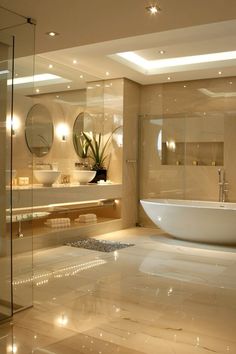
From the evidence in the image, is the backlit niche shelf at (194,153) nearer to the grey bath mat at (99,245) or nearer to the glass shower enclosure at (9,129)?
the grey bath mat at (99,245)

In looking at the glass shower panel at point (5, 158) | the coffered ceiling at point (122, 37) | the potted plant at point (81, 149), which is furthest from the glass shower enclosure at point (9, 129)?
the potted plant at point (81, 149)

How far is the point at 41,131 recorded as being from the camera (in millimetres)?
5910

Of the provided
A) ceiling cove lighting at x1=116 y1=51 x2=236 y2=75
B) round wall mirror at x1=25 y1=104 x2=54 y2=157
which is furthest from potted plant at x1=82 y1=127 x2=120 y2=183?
ceiling cove lighting at x1=116 y1=51 x2=236 y2=75

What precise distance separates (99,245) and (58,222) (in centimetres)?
69

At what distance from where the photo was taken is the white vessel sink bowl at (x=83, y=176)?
6254 mm

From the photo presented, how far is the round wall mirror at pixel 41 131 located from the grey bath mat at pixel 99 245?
4.67 ft

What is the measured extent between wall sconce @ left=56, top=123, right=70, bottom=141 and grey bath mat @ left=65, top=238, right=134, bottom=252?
169 centimetres

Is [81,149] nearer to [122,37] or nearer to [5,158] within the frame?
[122,37]

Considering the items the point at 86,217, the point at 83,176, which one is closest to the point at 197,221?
the point at 86,217

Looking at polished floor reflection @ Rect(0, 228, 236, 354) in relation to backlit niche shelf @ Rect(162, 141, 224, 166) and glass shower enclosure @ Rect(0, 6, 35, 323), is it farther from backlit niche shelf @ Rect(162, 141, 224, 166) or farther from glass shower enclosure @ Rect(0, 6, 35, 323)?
backlit niche shelf @ Rect(162, 141, 224, 166)

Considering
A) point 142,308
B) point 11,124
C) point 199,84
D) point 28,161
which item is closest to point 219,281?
point 142,308

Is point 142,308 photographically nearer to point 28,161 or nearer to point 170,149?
point 28,161

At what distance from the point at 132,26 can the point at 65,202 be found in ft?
9.21

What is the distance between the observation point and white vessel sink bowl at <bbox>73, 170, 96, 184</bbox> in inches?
246
